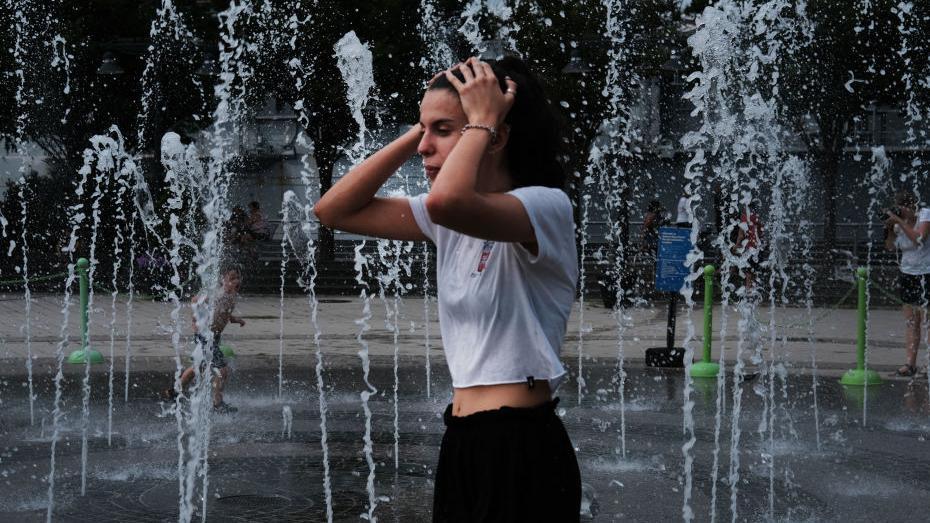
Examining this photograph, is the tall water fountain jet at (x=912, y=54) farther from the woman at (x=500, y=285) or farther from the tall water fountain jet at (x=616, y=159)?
the woman at (x=500, y=285)

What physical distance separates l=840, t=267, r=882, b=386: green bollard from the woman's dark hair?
8.61 metres

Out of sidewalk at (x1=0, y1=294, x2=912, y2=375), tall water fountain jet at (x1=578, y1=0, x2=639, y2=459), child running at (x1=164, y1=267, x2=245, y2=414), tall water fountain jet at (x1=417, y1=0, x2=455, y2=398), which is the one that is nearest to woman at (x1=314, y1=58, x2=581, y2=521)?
tall water fountain jet at (x1=578, y1=0, x2=639, y2=459)

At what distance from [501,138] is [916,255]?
9.28 m

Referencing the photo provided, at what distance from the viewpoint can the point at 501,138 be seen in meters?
2.63

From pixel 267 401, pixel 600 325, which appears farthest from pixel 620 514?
pixel 600 325

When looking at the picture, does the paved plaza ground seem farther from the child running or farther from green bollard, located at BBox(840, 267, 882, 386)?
the child running

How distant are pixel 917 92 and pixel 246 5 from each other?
16659 mm

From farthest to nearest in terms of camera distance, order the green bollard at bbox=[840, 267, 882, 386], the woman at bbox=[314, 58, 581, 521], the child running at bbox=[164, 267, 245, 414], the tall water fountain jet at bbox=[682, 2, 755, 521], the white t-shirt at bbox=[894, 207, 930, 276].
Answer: the tall water fountain jet at bbox=[682, 2, 755, 521] < the white t-shirt at bbox=[894, 207, 930, 276] < the green bollard at bbox=[840, 267, 882, 386] < the child running at bbox=[164, 267, 245, 414] < the woman at bbox=[314, 58, 581, 521]

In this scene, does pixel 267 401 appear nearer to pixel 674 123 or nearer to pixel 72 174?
pixel 72 174

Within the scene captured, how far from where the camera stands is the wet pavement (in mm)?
6156

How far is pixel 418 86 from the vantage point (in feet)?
92.0

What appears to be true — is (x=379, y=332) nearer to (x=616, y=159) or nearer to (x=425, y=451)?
(x=425, y=451)

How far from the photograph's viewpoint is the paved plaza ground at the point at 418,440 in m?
6.21

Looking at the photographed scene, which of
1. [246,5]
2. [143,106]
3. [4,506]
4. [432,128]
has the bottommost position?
[4,506]
